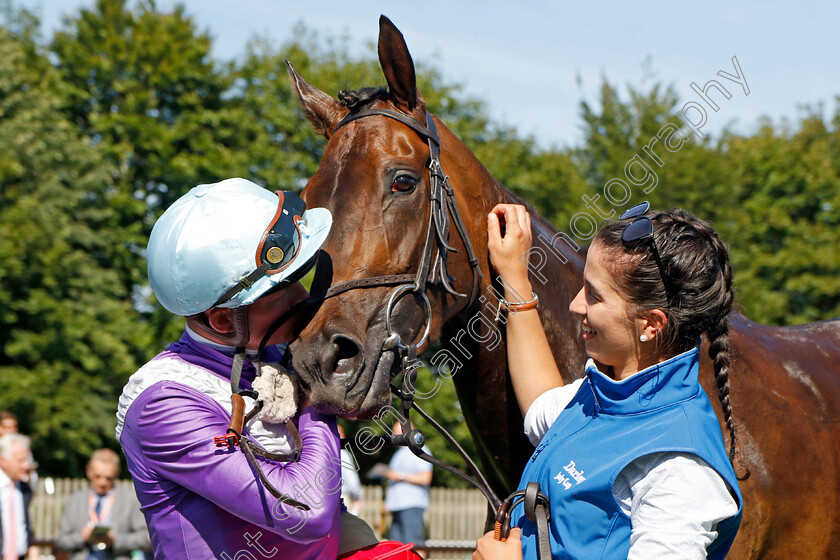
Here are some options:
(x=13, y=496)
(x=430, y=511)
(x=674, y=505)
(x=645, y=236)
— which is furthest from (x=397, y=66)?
(x=430, y=511)

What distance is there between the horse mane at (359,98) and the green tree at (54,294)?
1746cm

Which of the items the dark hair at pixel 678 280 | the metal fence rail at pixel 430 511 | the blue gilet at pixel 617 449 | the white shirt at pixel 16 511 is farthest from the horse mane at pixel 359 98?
the metal fence rail at pixel 430 511

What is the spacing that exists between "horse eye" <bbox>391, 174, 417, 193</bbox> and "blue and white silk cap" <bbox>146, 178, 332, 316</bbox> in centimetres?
63

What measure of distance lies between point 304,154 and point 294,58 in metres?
4.63

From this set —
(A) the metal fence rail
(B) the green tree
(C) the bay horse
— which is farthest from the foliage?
(C) the bay horse

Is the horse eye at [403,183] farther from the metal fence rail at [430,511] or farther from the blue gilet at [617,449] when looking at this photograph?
the metal fence rail at [430,511]

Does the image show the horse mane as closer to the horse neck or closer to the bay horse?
the bay horse

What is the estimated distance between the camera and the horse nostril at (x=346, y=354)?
2.25 m

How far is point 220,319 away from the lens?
2.06m

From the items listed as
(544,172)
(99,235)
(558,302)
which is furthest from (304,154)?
(558,302)

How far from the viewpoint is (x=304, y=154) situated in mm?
23656

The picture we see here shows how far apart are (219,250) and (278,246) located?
0.15 metres

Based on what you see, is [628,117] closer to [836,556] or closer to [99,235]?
[99,235]

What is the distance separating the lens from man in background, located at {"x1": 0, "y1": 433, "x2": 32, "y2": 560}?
20.8 feet
